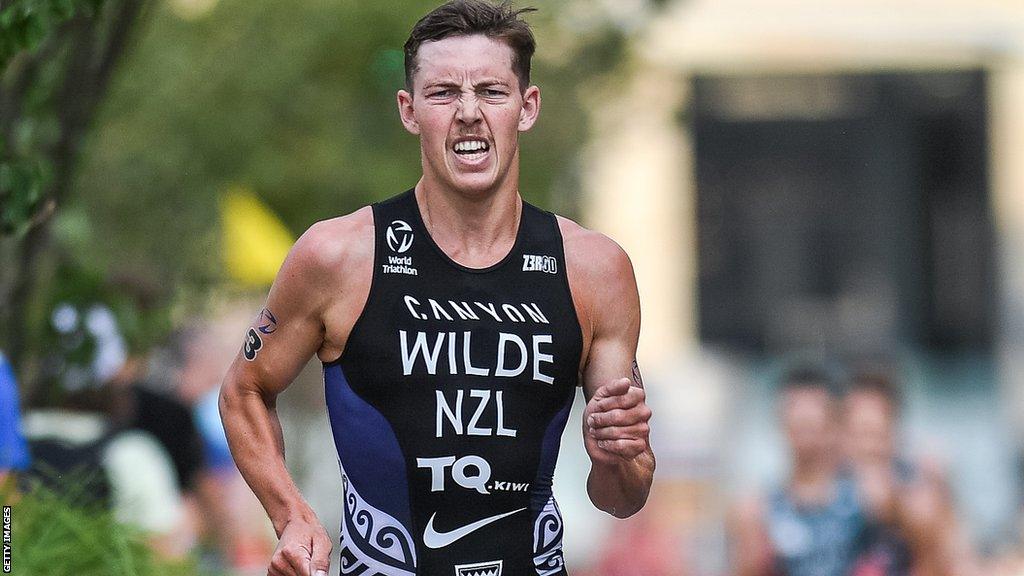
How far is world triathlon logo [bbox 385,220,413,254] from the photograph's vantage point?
15.8 ft

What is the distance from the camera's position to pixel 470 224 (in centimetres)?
488

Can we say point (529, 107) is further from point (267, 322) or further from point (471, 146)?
point (267, 322)

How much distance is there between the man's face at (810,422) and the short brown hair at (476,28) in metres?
4.99

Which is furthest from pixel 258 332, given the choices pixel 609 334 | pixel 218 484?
pixel 218 484

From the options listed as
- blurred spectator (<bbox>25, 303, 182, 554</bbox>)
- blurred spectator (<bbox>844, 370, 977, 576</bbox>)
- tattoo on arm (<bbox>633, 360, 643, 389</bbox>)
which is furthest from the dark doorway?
tattoo on arm (<bbox>633, 360, 643, 389</bbox>)

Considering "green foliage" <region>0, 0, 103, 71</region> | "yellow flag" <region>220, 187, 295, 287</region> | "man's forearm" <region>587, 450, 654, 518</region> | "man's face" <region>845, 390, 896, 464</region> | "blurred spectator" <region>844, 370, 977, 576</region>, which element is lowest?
"blurred spectator" <region>844, 370, 977, 576</region>

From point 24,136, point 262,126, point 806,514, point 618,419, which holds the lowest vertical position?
point 806,514

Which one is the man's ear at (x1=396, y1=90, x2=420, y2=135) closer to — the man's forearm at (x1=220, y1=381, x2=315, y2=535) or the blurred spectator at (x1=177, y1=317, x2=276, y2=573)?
the man's forearm at (x1=220, y1=381, x2=315, y2=535)

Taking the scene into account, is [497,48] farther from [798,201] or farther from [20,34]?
[798,201]

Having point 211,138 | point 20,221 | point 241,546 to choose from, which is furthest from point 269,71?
point 20,221

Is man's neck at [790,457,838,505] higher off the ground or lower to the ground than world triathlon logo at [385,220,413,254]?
lower

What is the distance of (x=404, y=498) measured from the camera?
475 centimetres

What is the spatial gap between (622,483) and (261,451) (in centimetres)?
86

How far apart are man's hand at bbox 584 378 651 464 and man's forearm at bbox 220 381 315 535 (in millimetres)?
724
